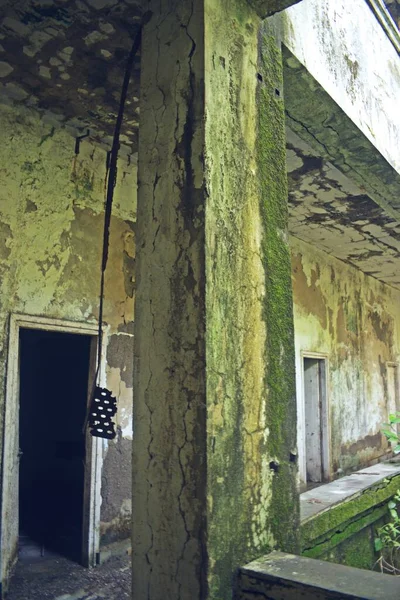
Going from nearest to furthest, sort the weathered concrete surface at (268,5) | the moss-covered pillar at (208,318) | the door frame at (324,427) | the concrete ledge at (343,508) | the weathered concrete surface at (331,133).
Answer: the moss-covered pillar at (208,318), the weathered concrete surface at (268,5), the concrete ledge at (343,508), the weathered concrete surface at (331,133), the door frame at (324,427)

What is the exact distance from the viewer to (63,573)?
3.46 metres

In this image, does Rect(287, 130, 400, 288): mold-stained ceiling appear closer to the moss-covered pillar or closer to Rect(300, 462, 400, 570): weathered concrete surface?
the moss-covered pillar

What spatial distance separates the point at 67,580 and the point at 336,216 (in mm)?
4150

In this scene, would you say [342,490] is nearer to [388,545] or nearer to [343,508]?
[343,508]

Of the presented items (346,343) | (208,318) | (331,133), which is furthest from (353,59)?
(346,343)

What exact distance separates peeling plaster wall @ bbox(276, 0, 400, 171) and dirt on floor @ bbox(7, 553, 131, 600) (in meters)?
3.12

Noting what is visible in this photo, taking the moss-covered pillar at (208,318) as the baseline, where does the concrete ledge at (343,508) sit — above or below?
below

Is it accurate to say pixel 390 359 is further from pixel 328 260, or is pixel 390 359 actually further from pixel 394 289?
pixel 328 260

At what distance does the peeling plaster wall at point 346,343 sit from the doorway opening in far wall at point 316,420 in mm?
151

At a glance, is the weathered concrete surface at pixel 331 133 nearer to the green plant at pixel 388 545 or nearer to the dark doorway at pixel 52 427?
the green plant at pixel 388 545

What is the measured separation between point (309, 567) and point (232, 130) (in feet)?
4.37

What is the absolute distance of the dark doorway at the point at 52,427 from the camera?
5.18 m

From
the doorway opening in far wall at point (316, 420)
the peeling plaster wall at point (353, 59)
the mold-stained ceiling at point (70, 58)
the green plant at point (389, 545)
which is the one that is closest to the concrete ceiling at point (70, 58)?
the mold-stained ceiling at point (70, 58)

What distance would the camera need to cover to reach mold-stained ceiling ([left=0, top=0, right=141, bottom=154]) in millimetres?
2357
